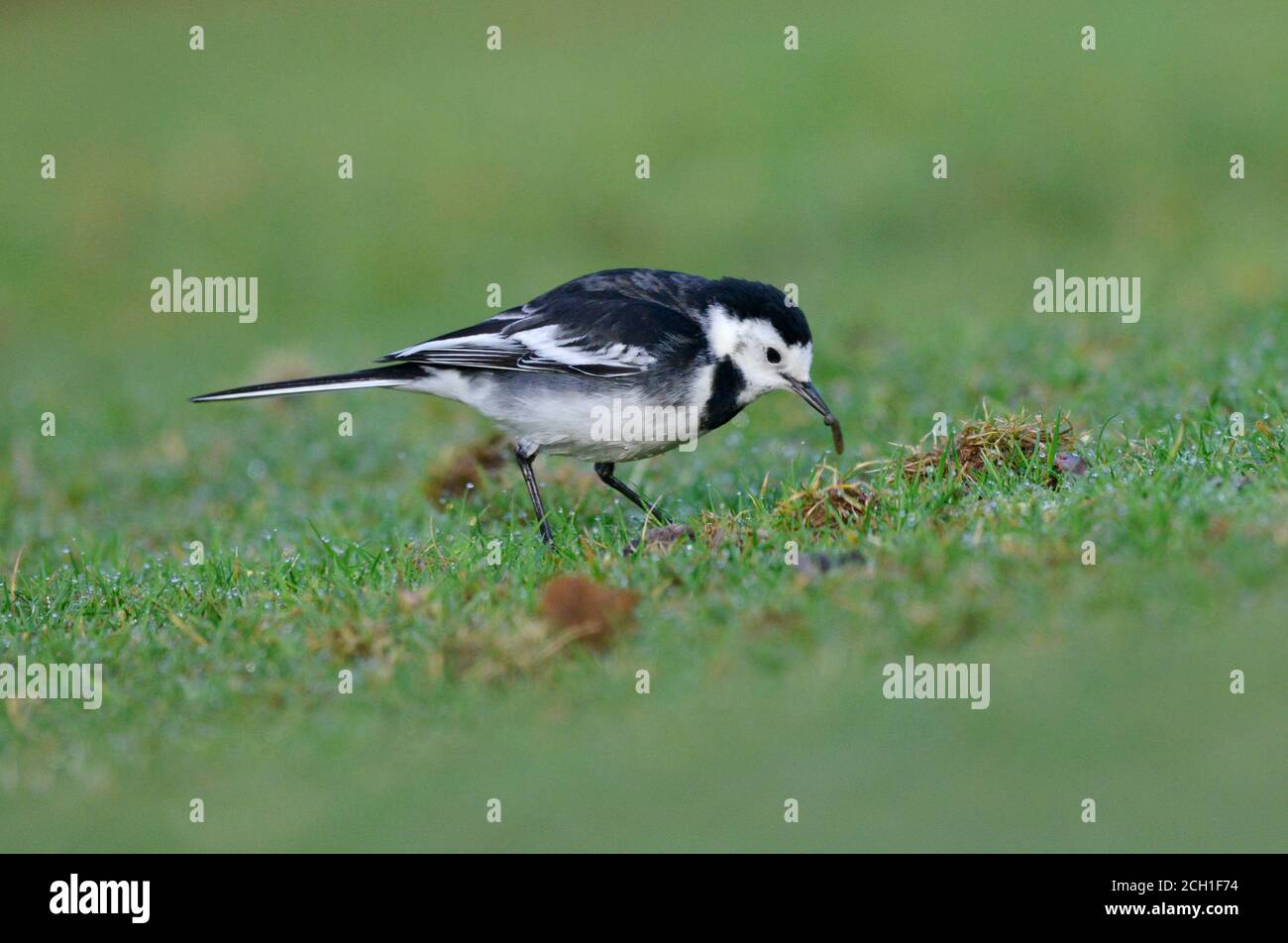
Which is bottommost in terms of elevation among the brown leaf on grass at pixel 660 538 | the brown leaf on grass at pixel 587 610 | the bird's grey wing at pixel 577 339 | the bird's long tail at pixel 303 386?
the brown leaf on grass at pixel 587 610

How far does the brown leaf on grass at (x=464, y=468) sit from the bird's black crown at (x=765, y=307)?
2.02 m

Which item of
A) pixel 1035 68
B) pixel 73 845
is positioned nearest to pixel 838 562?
pixel 73 845

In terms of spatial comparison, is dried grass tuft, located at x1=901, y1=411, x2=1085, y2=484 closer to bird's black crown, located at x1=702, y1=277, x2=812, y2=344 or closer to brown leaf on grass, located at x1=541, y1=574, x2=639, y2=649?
bird's black crown, located at x1=702, y1=277, x2=812, y2=344

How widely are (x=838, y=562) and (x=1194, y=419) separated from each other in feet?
8.47

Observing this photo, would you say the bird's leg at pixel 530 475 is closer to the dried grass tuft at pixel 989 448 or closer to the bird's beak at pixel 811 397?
the bird's beak at pixel 811 397

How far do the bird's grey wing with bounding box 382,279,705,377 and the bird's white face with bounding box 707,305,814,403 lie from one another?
0.12 metres

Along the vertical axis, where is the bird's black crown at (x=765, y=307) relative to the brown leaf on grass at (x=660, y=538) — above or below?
above

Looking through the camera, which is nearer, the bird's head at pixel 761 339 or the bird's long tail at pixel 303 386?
the bird's head at pixel 761 339

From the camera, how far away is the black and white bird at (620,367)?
7309 millimetres

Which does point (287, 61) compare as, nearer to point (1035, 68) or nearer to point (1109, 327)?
point (1035, 68)

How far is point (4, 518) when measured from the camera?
1034 centimetres

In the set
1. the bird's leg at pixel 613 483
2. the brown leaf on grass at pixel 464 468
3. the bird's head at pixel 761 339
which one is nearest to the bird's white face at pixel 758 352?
the bird's head at pixel 761 339

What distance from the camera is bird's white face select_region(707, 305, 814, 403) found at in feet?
23.9

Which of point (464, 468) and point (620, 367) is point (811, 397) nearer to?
point (620, 367)
